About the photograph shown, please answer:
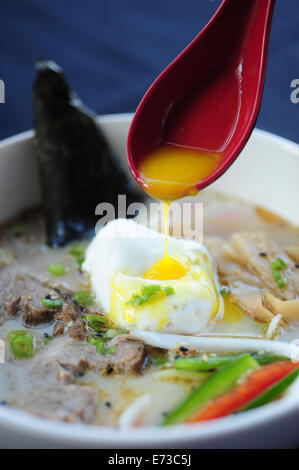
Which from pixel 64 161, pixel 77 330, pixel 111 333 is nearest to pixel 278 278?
pixel 111 333

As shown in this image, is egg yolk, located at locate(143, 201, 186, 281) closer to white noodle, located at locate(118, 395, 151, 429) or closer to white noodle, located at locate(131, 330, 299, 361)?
white noodle, located at locate(131, 330, 299, 361)

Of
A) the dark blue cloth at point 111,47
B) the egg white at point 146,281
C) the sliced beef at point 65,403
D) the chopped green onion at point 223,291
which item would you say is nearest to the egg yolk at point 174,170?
the egg white at point 146,281

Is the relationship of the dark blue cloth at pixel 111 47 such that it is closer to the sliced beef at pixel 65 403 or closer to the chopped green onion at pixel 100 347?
the chopped green onion at pixel 100 347

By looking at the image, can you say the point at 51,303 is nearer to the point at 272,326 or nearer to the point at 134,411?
the point at 134,411

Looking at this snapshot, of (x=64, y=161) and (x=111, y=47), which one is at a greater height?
(x=111, y=47)

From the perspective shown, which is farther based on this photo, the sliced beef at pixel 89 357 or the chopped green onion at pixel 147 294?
the chopped green onion at pixel 147 294

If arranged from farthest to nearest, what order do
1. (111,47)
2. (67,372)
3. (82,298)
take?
(111,47) → (82,298) → (67,372)
